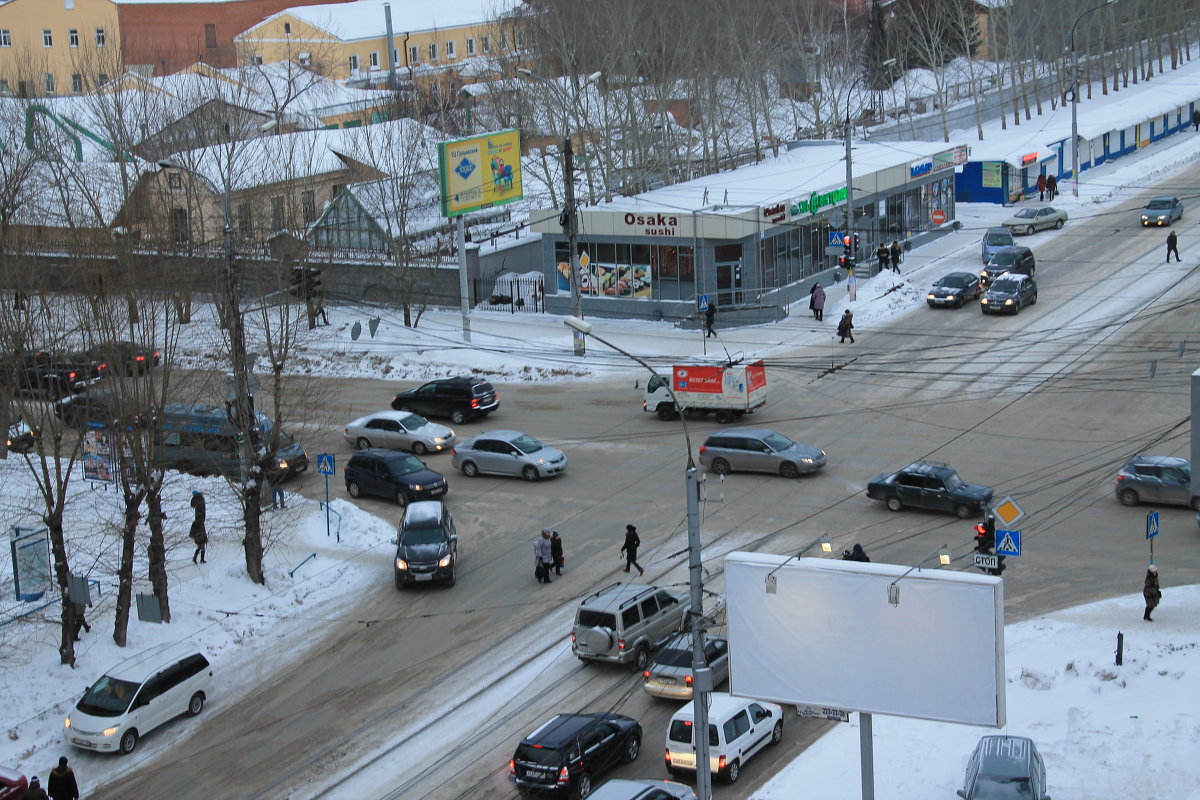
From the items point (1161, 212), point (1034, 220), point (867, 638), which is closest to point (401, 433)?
point (867, 638)

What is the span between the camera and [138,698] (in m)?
23.4

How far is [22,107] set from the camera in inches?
2504

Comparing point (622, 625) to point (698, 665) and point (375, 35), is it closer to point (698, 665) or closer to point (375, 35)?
point (698, 665)

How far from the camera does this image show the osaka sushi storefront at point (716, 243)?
50125mm

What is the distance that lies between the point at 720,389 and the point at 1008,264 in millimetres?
18755

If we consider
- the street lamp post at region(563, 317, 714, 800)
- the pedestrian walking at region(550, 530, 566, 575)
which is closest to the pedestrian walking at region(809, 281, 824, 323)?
the pedestrian walking at region(550, 530, 566, 575)

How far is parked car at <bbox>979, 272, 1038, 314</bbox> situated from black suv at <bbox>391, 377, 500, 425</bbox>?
18.5 meters

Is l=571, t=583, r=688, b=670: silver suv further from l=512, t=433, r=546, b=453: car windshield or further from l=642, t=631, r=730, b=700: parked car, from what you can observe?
l=512, t=433, r=546, b=453: car windshield

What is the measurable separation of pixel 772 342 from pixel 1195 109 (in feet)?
176

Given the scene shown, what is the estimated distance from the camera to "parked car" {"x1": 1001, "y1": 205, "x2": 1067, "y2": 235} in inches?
2320

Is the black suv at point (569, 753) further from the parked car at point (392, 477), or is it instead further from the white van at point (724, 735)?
the parked car at point (392, 477)

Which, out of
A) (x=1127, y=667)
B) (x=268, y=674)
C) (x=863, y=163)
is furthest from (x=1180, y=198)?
(x=268, y=674)

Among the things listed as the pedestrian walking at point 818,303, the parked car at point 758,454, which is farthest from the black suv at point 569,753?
the pedestrian walking at point 818,303

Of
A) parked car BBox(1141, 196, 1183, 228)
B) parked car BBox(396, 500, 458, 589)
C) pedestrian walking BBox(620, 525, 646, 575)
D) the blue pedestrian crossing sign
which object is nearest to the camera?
the blue pedestrian crossing sign
